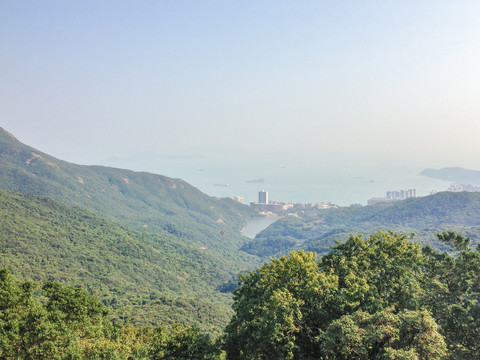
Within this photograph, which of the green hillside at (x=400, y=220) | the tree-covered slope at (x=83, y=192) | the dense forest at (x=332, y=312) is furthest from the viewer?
the tree-covered slope at (x=83, y=192)

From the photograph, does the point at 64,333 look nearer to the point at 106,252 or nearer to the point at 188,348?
the point at 188,348

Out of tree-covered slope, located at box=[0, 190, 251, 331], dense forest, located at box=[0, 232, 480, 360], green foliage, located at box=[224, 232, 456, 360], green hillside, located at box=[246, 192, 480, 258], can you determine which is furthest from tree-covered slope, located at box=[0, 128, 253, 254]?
green foliage, located at box=[224, 232, 456, 360]

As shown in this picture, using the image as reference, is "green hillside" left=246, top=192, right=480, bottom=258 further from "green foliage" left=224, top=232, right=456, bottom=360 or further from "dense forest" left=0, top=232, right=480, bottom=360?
"dense forest" left=0, top=232, right=480, bottom=360

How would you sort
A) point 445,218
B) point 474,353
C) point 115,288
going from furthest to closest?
point 445,218 < point 115,288 < point 474,353

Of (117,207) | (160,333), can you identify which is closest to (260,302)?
(160,333)

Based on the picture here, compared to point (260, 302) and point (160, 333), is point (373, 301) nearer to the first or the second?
point (260, 302)

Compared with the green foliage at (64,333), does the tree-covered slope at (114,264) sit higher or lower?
lower

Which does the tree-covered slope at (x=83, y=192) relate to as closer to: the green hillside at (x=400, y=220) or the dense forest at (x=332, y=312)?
the green hillside at (x=400, y=220)

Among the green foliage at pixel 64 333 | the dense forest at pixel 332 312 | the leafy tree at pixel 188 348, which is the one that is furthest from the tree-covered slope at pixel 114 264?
the dense forest at pixel 332 312
